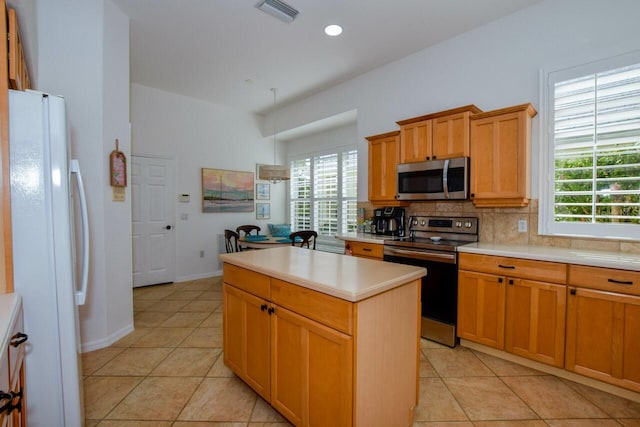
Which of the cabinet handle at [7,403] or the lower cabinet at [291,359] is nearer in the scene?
the cabinet handle at [7,403]

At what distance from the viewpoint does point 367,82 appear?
4.10 meters

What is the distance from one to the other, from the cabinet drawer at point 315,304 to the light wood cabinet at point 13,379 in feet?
3.41

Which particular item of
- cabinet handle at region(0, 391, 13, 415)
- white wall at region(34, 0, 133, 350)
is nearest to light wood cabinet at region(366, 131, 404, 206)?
white wall at region(34, 0, 133, 350)

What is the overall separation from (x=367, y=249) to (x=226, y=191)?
10.7 ft

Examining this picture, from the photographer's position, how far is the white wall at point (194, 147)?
4.61m

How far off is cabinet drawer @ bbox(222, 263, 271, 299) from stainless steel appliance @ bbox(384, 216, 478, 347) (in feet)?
5.49

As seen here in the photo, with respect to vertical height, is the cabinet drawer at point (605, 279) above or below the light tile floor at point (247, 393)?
above

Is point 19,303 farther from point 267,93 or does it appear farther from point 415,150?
point 267,93

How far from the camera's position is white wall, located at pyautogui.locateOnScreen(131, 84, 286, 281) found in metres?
4.61

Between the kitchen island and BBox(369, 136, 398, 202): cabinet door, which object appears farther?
BBox(369, 136, 398, 202): cabinet door

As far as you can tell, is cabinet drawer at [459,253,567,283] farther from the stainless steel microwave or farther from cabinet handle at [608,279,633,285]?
the stainless steel microwave

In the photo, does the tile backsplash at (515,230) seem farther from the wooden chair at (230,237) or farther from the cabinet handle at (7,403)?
the cabinet handle at (7,403)

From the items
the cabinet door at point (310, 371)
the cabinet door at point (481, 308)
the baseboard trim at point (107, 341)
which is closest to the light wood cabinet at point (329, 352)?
the cabinet door at point (310, 371)

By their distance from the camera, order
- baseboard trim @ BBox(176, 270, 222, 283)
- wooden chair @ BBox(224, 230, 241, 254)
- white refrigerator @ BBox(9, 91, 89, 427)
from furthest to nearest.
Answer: baseboard trim @ BBox(176, 270, 222, 283), wooden chair @ BBox(224, 230, 241, 254), white refrigerator @ BBox(9, 91, 89, 427)
